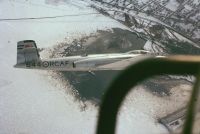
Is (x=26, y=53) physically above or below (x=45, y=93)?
above

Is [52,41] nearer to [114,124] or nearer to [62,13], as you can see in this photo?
[62,13]

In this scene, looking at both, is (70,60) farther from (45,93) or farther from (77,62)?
(45,93)

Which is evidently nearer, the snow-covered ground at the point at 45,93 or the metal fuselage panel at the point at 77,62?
the snow-covered ground at the point at 45,93

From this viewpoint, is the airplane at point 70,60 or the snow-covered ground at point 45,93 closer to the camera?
the snow-covered ground at point 45,93

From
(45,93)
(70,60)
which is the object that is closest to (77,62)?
(70,60)
